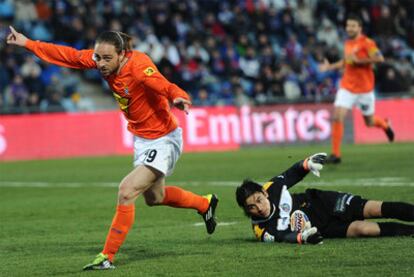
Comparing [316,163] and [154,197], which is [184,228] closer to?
[154,197]

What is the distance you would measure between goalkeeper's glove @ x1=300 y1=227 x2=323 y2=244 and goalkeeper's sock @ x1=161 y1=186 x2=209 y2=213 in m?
1.47

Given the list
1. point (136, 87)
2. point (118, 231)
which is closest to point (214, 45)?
point (136, 87)

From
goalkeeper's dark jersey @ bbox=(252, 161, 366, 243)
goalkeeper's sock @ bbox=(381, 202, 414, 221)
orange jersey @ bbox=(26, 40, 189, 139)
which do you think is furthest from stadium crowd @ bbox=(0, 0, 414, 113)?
goalkeeper's sock @ bbox=(381, 202, 414, 221)

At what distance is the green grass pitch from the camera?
846 cm

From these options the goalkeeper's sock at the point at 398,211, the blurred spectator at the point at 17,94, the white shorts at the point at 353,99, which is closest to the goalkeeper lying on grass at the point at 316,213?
the goalkeeper's sock at the point at 398,211

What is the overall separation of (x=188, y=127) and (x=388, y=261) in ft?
63.3

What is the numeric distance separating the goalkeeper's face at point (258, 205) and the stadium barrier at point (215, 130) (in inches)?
685

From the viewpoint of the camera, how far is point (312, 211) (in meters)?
9.62

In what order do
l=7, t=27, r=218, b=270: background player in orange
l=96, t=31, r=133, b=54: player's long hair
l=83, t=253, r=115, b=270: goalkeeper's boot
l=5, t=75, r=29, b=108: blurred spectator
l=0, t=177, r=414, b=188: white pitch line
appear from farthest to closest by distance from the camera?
l=5, t=75, r=29, b=108: blurred spectator < l=0, t=177, r=414, b=188: white pitch line < l=96, t=31, r=133, b=54: player's long hair < l=7, t=27, r=218, b=270: background player in orange < l=83, t=253, r=115, b=270: goalkeeper's boot

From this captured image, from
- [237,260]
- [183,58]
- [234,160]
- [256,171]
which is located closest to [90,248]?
[237,260]

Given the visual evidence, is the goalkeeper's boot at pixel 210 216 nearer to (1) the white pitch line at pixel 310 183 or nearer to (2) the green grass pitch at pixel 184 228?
(2) the green grass pitch at pixel 184 228

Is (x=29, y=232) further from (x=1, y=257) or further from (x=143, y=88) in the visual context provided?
(x=143, y=88)

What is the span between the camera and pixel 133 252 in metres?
9.83

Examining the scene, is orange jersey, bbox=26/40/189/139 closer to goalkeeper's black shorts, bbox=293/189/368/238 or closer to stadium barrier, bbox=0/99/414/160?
goalkeeper's black shorts, bbox=293/189/368/238
